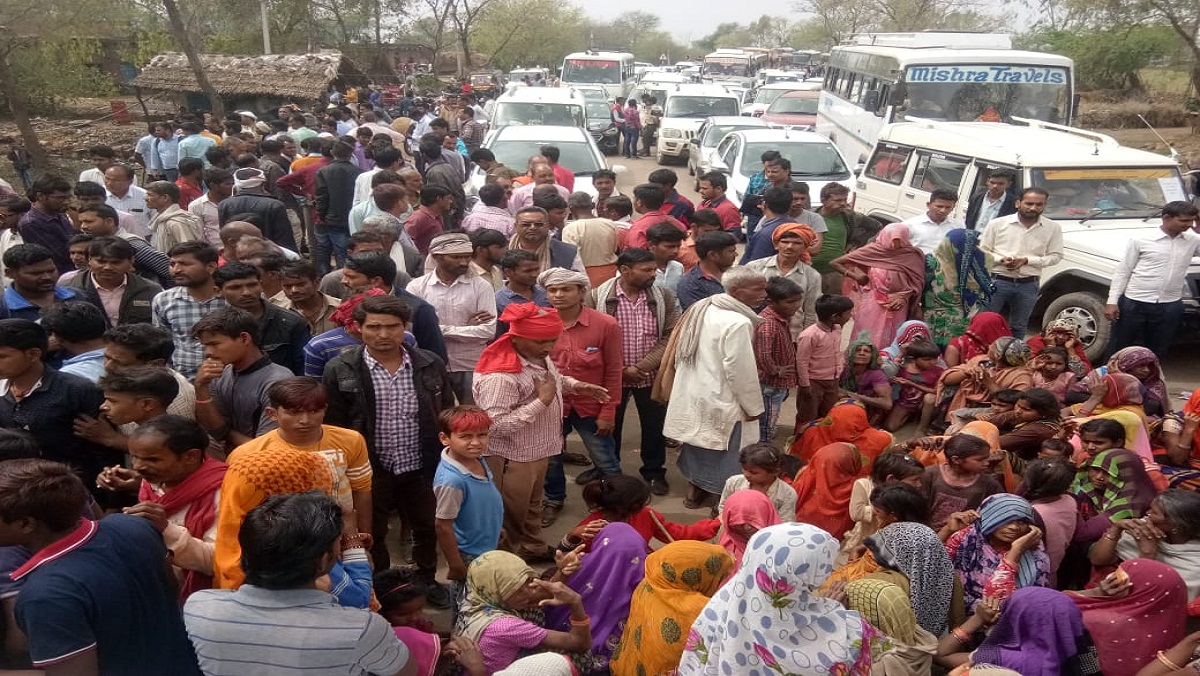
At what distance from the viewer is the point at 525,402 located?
4.09m

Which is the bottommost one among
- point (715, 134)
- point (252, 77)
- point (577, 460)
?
point (577, 460)

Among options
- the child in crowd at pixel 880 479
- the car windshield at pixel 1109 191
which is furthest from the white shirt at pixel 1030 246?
the child in crowd at pixel 880 479

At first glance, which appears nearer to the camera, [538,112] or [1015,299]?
[1015,299]

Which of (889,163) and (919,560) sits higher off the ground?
(889,163)

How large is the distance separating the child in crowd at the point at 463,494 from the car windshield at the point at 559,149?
762cm

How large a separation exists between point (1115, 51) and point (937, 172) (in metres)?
24.9

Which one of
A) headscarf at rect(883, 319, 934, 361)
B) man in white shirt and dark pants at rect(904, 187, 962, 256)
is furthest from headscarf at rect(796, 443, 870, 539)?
man in white shirt and dark pants at rect(904, 187, 962, 256)

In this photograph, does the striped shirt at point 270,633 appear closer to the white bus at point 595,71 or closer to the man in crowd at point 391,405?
the man in crowd at point 391,405

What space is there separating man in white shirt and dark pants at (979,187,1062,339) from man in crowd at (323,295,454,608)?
5044 mm

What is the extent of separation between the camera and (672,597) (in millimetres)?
2869

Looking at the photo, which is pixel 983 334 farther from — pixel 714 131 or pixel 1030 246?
pixel 714 131

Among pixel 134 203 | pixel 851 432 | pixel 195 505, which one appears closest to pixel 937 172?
pixel 851 432

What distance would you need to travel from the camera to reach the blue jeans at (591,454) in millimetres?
4875

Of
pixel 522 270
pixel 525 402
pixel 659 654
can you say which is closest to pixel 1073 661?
pixel 659 654
